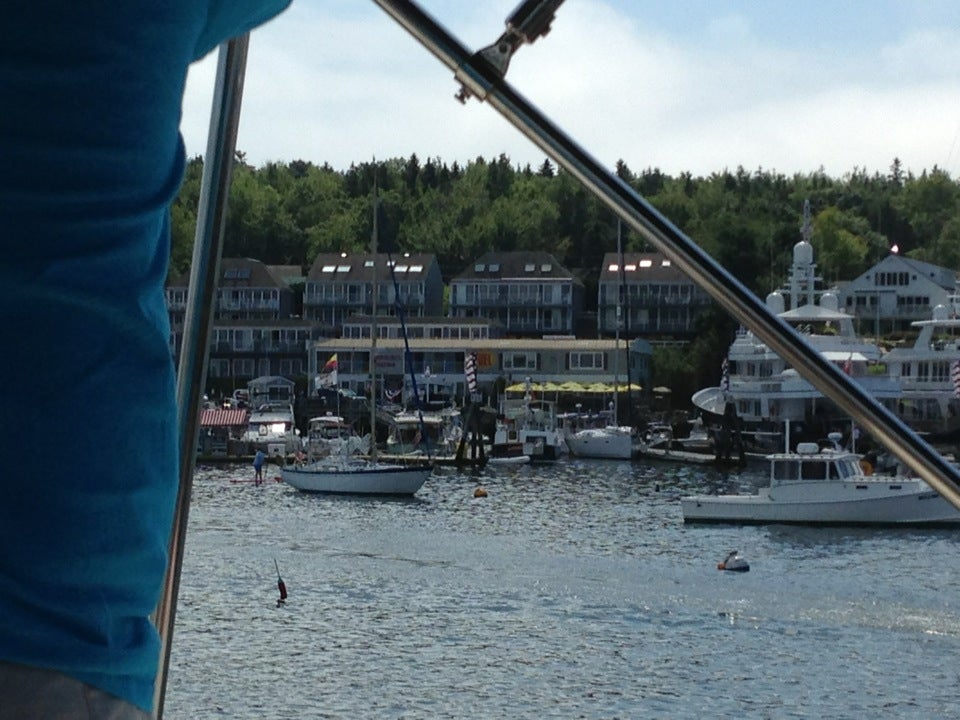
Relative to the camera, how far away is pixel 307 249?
49.7m

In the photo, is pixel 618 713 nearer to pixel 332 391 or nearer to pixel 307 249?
pixel 332 391

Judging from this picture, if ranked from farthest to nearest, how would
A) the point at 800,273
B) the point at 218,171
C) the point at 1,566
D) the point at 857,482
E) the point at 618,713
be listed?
the point at 800,273 → the point at 857,482 → the point at 618,713 → the point at 218,171 → the point at 1,566

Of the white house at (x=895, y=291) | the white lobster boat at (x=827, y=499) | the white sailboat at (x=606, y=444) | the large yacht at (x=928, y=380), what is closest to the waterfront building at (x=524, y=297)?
the white house at (x=895, y=291)

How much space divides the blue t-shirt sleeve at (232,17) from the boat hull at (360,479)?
70.8 feet

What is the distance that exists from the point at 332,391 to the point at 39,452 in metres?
33.7

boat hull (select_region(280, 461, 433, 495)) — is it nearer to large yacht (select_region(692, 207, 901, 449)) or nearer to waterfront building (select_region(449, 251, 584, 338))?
large yacht (select_region(692, 207, 901, 449))

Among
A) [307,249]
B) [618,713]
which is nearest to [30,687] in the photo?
[618,713]

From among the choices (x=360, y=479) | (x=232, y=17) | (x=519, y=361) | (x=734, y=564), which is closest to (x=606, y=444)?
(x=360, y=479)

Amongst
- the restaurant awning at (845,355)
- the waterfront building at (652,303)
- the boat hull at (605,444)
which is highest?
the waterfront building at (652,303)

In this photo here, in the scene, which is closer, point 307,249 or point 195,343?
point 195,343

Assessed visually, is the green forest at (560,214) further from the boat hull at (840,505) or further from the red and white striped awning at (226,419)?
the boat hull at (840,505)

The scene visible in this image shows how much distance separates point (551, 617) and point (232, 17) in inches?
528

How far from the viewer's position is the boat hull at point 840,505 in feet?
60.0

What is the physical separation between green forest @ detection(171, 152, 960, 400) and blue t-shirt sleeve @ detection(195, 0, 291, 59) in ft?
127
